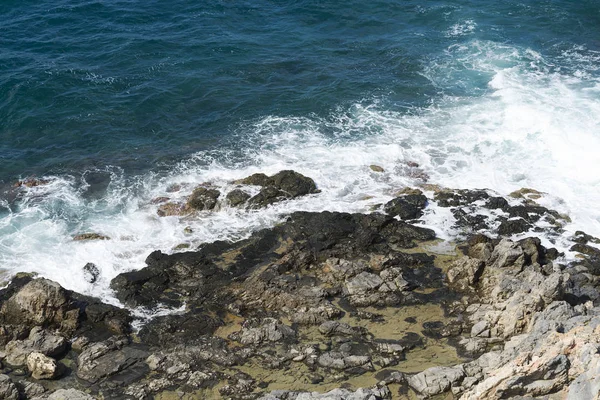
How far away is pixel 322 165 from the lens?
143 feet

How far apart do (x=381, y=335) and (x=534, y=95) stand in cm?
2959

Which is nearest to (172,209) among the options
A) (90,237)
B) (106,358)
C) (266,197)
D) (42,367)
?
(90,237)

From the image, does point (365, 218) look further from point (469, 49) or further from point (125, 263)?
point (469, 49)

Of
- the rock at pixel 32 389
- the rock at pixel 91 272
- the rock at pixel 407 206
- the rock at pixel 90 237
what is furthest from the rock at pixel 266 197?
the rock at pixel 32 389

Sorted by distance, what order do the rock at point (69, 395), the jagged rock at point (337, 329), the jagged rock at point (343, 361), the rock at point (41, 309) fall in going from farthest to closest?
1. the rock at point (41, 309)
2. the jagged rock at point (337, 329)
3. the jagged rock at point (343, 361)
4. the rock at point (69, 395)

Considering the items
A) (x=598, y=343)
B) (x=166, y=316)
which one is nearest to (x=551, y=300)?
(x=598, y=343)

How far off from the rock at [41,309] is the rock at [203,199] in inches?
407

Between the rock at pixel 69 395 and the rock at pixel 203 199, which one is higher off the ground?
the rock at pixel 203 199

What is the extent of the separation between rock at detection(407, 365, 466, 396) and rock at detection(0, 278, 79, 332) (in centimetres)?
1632

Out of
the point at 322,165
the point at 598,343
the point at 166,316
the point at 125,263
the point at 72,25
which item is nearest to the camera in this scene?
the point at 598,343

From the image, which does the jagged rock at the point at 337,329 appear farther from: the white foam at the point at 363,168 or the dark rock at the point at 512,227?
the dark rock at the point at 512,227

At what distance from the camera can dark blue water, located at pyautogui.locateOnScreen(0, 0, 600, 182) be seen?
4684 cm

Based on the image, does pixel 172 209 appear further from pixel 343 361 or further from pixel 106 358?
pixel 343 361

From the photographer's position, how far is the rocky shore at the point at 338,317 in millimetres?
25797
